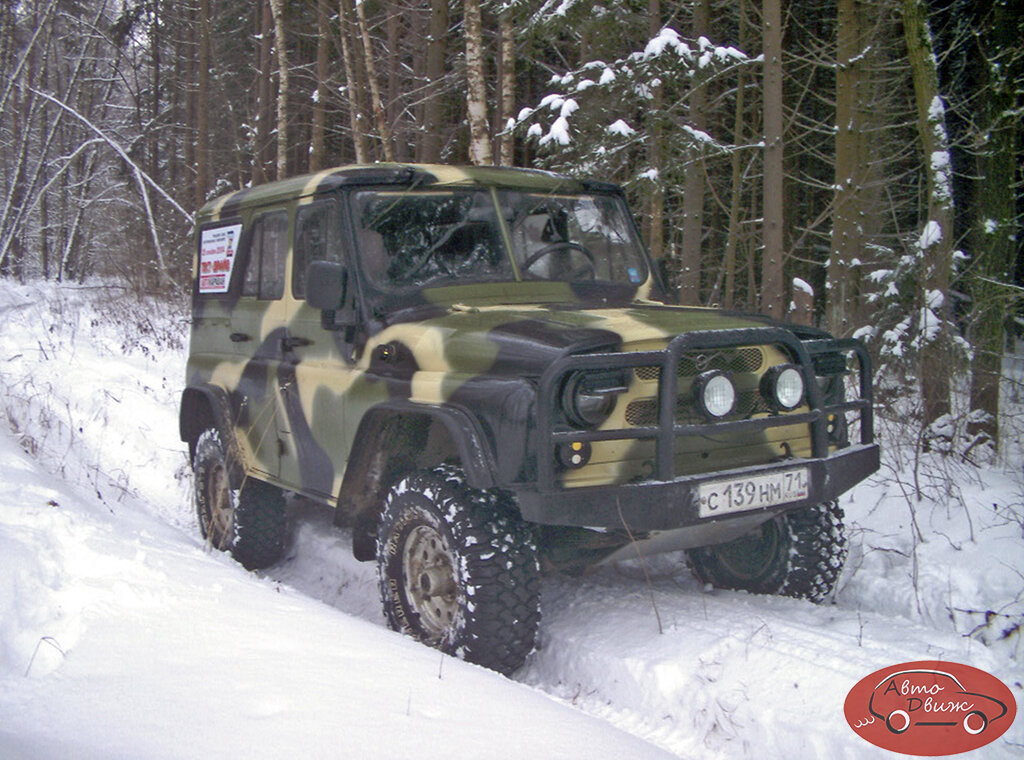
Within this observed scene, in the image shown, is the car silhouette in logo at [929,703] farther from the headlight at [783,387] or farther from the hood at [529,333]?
the hood at [529,333]

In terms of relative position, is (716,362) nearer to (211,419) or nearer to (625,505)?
(625,505)

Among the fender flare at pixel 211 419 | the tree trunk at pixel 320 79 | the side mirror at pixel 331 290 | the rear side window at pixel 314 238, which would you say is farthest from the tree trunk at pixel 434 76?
the side mirror at pixel 331 290

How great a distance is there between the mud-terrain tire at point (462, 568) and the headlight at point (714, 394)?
838 mm

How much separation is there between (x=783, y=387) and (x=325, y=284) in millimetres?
1997

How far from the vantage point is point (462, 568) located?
3.33m

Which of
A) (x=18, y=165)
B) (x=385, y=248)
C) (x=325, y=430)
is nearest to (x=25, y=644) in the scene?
(x=325, y=430)

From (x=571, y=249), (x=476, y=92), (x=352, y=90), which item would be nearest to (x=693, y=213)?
(x=476, y=92)

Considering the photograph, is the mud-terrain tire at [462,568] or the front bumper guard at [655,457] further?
the mud-terrain tire at [462,568]

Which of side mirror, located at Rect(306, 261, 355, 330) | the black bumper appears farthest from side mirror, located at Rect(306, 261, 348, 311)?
the black bumper

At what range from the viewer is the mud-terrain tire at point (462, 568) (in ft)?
10.8

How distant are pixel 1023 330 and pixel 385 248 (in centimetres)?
990

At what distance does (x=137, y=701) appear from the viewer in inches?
88.0

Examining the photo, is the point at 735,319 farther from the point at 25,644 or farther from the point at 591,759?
the point at 25,644

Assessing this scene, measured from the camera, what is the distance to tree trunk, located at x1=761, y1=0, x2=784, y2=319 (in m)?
8.76
